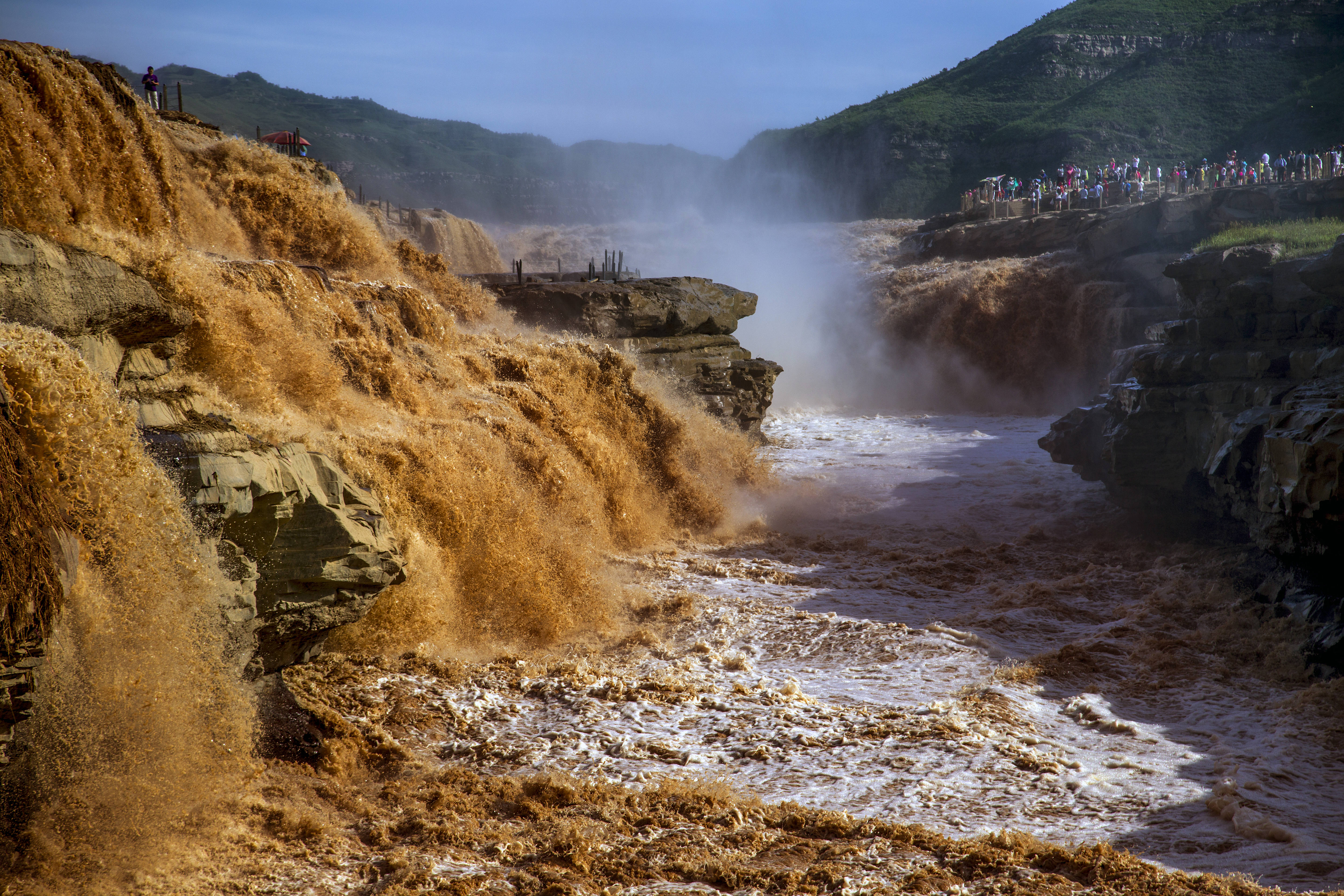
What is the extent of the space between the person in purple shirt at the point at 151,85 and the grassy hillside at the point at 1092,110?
1616 inches

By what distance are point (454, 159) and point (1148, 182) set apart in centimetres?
4143

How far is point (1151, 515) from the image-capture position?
1038 cm

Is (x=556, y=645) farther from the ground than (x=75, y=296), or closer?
closer

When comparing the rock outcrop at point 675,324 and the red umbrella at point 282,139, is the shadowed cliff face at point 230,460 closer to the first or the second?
the rock outcrop at point 675,324

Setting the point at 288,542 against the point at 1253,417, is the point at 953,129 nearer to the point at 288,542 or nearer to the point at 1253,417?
the point at 1253,417

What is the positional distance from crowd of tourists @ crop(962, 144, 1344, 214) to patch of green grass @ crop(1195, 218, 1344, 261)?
7.40 metres

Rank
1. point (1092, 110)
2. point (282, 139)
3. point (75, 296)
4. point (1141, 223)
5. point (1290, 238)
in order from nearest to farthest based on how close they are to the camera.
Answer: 1. point (75, 296)
2. point (1290, 238)
3. point (282, 139)
4. point (1141, 223)
5. point (1092, 110)

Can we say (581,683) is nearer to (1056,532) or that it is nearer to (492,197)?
(1056,532)

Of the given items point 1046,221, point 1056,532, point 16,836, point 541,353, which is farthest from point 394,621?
point 1046,221

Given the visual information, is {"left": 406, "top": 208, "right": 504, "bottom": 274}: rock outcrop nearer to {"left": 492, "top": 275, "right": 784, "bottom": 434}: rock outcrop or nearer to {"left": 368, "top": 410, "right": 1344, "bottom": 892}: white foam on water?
{"left": 492, "top": 275, "right": 784, "bottom": 434}: rock outcrop

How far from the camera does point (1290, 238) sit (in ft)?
39.4

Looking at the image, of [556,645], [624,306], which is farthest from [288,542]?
[624,306]

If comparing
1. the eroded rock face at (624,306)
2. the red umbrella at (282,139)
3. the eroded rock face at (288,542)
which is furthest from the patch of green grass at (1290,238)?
the red umbrella at (282,139)

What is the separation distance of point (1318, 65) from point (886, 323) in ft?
134
